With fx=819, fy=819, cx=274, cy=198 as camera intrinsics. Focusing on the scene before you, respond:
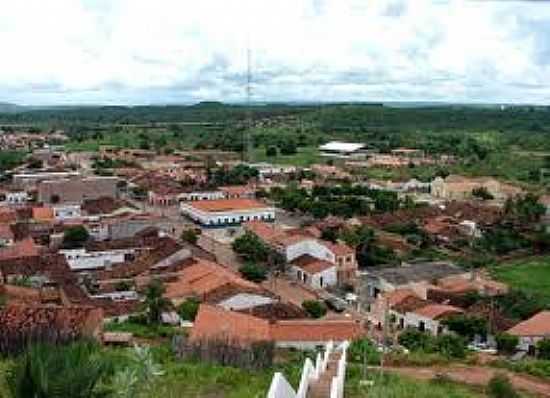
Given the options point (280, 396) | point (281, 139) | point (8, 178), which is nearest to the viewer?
point (280, 396)

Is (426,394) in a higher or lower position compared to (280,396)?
lower

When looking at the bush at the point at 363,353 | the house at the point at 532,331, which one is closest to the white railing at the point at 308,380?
the bush at the point at 363,353

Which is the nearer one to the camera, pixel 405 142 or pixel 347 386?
pixel 347 386

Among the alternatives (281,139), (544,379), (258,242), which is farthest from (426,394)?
(281,139)

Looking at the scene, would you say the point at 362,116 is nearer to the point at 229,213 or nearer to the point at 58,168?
the point at 58,168

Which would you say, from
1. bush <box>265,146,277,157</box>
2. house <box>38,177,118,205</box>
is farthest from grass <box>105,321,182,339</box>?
bush <box>265,146,277,157</box>

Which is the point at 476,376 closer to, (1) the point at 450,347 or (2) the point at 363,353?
(2) the point at 363,353

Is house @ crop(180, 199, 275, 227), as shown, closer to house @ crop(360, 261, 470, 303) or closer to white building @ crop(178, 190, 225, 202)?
white building @ crop(178, 190, 225, 202)
